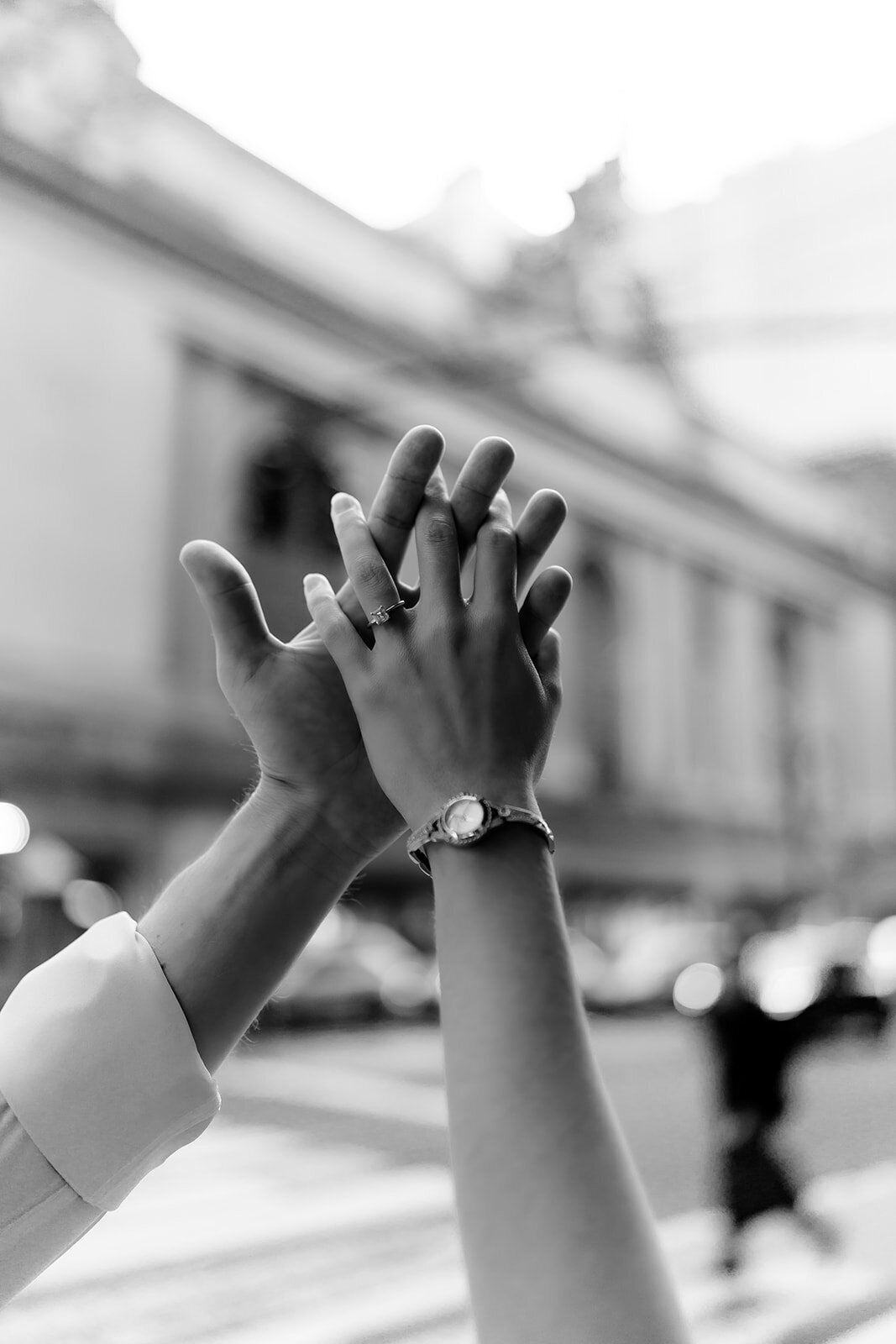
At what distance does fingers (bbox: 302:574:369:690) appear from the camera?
1.82ft

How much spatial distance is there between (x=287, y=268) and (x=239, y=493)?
346 centimetres

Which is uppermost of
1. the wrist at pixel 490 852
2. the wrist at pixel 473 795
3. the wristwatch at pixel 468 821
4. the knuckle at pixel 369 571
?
the knuckle at pixel 369 571

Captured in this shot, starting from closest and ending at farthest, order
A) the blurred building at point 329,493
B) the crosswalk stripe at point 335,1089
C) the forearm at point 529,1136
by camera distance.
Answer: the forearm at point 529,1136 < the blurred building at point 329,493 < the crosswalk stripe at point 335,1089

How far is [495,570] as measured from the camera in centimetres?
55

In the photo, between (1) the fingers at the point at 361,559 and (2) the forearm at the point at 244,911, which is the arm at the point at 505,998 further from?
(2) the forearm at the point at 244,911

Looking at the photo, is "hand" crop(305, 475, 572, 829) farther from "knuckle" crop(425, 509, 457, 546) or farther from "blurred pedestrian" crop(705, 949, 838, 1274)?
"blurred pedestrian" crop(705, 949, 838, 1274)

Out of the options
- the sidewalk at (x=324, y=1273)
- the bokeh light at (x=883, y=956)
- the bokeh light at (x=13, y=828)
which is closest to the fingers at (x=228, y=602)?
the sidewalk at (x=324, y=1273)

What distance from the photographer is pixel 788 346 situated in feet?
8.16

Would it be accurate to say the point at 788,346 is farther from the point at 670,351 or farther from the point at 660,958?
the point at 660,958

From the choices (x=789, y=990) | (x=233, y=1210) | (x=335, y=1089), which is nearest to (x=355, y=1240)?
(x=233, y=1210)

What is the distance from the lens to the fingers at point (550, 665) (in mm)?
608

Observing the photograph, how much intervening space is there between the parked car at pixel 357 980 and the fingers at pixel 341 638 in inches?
319

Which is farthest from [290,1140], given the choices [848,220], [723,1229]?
[848,220]

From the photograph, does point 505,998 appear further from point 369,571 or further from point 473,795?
point 369,571
